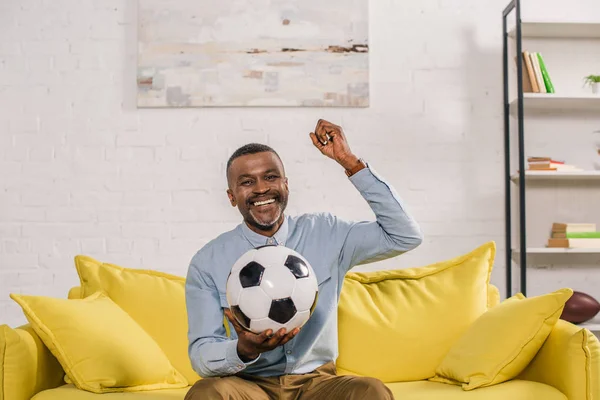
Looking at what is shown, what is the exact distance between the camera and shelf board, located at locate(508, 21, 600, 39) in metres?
3.38

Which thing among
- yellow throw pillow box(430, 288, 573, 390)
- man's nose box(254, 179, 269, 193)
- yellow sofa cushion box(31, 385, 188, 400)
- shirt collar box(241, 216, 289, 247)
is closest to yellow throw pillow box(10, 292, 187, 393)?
yellow sofa cushion box(31, 385, 188, 400)

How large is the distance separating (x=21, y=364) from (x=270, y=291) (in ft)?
2.96

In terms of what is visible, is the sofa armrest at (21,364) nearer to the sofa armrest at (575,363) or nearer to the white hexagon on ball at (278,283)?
the white hexagon on ball at (278,283)

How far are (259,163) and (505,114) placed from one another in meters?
1.84

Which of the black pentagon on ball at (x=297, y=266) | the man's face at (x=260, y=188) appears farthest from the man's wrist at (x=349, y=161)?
the black pentagon on ball at (x=297, y=266)

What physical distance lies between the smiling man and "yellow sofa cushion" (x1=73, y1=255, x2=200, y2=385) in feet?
1.43

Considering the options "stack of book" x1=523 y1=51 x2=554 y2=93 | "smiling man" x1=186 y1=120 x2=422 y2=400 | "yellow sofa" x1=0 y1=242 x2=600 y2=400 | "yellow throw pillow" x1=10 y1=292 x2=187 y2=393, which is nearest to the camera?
"smiling man" x1=186 y1=120 x2=422 y2=400

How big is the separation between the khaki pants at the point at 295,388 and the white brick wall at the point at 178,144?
1.52m

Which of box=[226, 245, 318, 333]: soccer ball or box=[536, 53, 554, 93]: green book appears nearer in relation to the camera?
box=[226, 245, 318, 333]: soccer ball

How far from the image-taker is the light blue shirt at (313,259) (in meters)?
1.99

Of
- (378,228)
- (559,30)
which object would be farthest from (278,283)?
(559,30)

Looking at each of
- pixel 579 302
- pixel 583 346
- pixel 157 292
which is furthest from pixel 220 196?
pixel 583 346

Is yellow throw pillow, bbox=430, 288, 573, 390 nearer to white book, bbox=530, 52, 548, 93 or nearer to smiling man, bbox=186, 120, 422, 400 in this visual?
smiling man, bbox=186, 120, 422, 400

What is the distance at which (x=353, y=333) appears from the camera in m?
2.45
